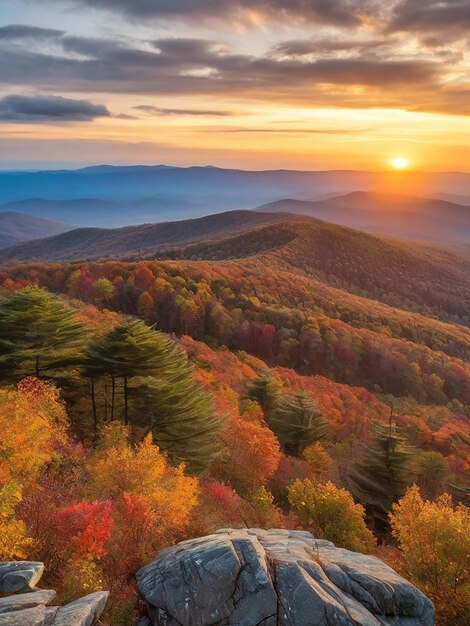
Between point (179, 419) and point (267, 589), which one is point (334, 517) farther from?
point (267, 589)

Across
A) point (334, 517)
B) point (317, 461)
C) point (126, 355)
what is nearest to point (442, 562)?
point (334, 517)

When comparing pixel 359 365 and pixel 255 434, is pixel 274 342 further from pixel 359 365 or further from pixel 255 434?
pixel 255 434

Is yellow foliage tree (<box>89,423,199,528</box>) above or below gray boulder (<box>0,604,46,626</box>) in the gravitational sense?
below

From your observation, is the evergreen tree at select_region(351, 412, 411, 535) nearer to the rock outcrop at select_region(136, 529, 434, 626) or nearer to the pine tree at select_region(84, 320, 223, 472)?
the pine tree at select_region(84, 320, 223, 472)

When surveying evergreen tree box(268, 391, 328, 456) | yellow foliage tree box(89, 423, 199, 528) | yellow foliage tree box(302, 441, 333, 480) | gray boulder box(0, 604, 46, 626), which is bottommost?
yellow foliage tree box(302, 441, 333, 480)

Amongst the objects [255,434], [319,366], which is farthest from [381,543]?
[319,366]

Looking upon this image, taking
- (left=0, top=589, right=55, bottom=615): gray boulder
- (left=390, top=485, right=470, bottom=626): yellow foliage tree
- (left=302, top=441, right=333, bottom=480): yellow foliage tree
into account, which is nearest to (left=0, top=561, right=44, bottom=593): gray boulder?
(left=0, top=589, right=55, bottom=615): gray boulder

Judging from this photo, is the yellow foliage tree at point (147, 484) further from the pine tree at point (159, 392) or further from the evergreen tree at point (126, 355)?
the pine tree at point (159, 392)
